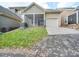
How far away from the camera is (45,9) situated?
322cm

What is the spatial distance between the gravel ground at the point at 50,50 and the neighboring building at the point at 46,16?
1.01 ft

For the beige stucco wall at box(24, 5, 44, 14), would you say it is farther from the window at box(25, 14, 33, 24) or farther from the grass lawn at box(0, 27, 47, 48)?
the grass lawn at box(0, 27, 47, 48)

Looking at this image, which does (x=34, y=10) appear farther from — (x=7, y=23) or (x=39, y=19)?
(x=7, y=23)

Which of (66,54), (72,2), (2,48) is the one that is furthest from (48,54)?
(72,2)

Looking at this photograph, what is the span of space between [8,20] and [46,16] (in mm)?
886

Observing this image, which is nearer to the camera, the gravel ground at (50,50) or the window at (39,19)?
the gravel ground at (50,50)

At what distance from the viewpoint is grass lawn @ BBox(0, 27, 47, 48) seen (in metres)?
3.05

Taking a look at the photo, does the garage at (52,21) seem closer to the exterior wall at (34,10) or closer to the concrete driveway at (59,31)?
the concrete driveway at (59,31)

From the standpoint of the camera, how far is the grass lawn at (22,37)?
9.99ft

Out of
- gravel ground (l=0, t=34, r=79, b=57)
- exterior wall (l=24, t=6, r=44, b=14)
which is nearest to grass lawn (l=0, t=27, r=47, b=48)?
gravel ground (l=0, t=34, r=79, b=57)

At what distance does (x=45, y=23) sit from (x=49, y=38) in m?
0.30

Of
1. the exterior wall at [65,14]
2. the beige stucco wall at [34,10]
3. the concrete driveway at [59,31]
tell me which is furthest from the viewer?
the beige stucco wall at [34,10]

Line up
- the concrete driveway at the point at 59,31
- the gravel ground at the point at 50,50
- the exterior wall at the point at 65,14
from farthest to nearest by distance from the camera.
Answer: the concrete driveway at the point at 59,31 → the exterior wall at the point at 65,14 → the gravel ground at the point at 50,50

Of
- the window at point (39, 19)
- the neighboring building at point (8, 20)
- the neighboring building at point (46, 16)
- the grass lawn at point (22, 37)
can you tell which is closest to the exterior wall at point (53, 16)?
the neighboring building at point (46, 16)
